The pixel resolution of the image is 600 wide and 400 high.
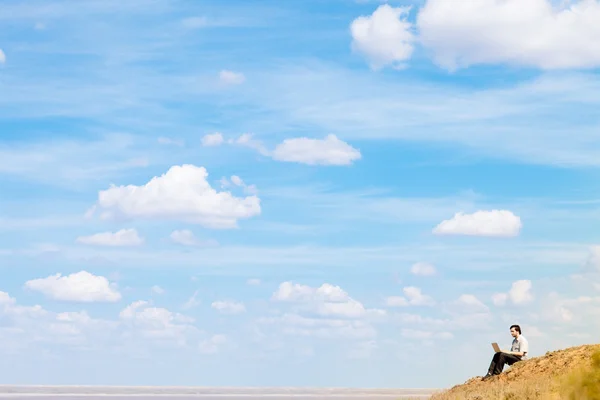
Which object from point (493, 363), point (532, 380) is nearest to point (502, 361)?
point (493, 363)

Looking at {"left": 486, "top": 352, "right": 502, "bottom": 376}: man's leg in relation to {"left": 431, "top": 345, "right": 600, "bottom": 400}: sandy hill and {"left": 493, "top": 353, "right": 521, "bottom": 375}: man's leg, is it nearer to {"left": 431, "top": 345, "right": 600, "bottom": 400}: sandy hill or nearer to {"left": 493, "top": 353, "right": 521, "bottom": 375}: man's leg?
{"left": 493, "top": 353, "right": 521, "bottom": 375}: man's leg

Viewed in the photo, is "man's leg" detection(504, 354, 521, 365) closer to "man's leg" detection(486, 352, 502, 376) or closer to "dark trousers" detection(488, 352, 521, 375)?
"dark trousers" detection(488, 352, 521, 375)

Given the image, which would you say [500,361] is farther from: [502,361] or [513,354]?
[513,354]

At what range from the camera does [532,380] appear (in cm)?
3447

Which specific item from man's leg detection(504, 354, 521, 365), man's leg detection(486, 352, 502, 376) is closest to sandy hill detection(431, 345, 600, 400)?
man's leg detection(504, 354, 521, 365)

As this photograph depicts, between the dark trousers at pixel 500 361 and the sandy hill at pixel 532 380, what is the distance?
0.25 metres

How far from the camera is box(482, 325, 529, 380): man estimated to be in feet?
122

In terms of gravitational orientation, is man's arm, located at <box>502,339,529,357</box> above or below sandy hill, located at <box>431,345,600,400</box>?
above

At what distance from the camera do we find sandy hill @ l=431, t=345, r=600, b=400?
32.7m

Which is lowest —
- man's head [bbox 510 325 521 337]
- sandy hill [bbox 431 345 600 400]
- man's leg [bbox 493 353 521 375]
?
sandy hill [bbox 431 345 600 400]

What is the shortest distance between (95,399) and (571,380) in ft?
306

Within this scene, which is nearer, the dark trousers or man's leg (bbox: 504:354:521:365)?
man's leg (bbox: 504:354:521:365)

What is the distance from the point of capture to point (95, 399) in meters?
110

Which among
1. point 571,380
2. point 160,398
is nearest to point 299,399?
point 160,398
